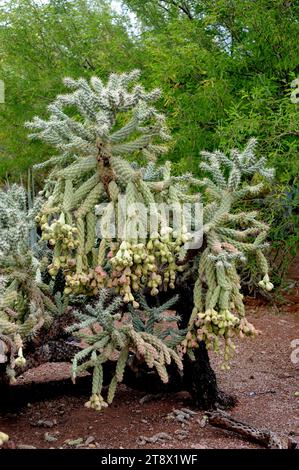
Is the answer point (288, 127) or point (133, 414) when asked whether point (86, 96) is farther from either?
point (288, 127)

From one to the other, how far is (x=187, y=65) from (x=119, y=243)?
13.3ft

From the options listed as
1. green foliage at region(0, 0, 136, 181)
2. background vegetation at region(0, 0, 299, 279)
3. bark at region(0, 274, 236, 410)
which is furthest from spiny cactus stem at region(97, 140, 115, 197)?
green foliage at region(0, 0, 136, 181)

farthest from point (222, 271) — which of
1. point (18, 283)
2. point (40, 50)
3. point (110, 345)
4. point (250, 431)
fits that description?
point (40, 50)

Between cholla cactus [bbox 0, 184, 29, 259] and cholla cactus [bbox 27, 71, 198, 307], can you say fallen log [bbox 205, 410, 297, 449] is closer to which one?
cholla cactus [bbox 27, 71, 198, 307]

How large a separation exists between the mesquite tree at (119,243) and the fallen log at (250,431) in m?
0.42

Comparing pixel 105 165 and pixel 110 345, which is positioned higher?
pixel 105 165

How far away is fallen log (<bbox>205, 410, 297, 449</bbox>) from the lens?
13.3 feet

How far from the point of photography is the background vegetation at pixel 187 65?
673cm

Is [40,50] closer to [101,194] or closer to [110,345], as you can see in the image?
[101,194]

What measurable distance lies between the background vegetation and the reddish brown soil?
1.66 metres

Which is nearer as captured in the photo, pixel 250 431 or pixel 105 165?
pixel 105 165

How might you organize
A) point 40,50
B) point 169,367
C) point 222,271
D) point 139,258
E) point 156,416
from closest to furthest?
point 139,258 → point 222,271 → point 156,416 → point 169,367 → point 40,50

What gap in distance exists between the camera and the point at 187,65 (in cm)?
728

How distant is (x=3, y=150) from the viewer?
37.0ft
